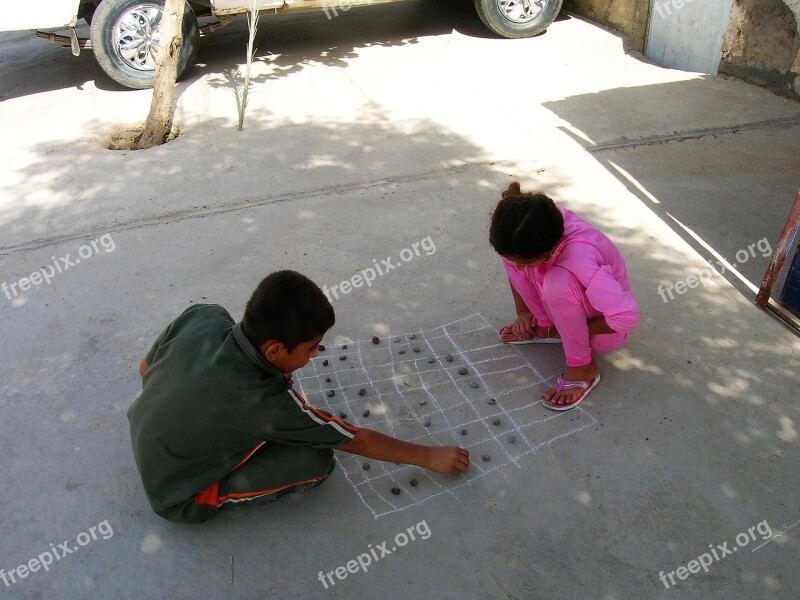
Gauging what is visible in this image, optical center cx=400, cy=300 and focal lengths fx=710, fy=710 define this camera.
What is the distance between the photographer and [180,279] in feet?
11.6

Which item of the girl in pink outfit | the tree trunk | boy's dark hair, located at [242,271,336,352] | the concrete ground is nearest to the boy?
boy's dark hair, located at [242,271,336,352]

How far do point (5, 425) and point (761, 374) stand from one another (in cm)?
292

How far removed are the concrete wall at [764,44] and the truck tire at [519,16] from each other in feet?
5.70

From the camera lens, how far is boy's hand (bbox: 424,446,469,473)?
2.30 metres

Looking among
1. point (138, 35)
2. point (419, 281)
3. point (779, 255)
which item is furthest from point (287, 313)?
point (138, 35)

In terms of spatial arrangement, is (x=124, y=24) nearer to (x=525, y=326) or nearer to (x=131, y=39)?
(x=131, y=39)

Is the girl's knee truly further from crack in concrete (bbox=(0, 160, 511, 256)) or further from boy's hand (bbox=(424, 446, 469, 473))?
crack in concrete (bbox=(0, 160, 511, 256))

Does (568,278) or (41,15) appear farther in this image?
(41,15)

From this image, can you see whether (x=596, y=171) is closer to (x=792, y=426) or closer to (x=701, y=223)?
(x=701, y=223)

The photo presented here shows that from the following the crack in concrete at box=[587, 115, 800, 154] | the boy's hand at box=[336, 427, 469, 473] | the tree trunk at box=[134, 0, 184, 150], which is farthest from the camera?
the tree trunk at box=[134, 0, 184, 150]

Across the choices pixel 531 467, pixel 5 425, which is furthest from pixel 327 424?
pixel 5 425

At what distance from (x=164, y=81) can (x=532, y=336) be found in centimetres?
354

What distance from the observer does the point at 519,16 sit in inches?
265

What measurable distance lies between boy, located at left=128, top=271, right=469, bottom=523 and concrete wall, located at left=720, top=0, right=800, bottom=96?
4.46m
